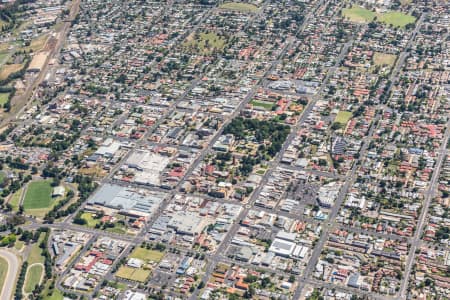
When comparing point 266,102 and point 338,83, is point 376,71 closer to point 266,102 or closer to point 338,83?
point 338,83

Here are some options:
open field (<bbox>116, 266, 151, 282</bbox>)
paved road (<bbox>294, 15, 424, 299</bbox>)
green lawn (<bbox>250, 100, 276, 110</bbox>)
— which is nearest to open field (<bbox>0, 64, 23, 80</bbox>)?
green lawn (<bbox>250, 100, 276, 110</bbox>)

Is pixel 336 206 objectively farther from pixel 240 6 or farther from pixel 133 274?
pixel 240 6

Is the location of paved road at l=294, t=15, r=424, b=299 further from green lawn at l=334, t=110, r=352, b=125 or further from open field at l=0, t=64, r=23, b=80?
open field at l=0, t=64, r=23, b=80

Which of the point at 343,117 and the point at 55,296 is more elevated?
the point at 55,296

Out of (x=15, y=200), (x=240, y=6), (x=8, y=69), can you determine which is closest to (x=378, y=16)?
(x=240, y=6)

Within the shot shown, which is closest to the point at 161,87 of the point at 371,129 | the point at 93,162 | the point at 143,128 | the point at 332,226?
the point at 143,128
